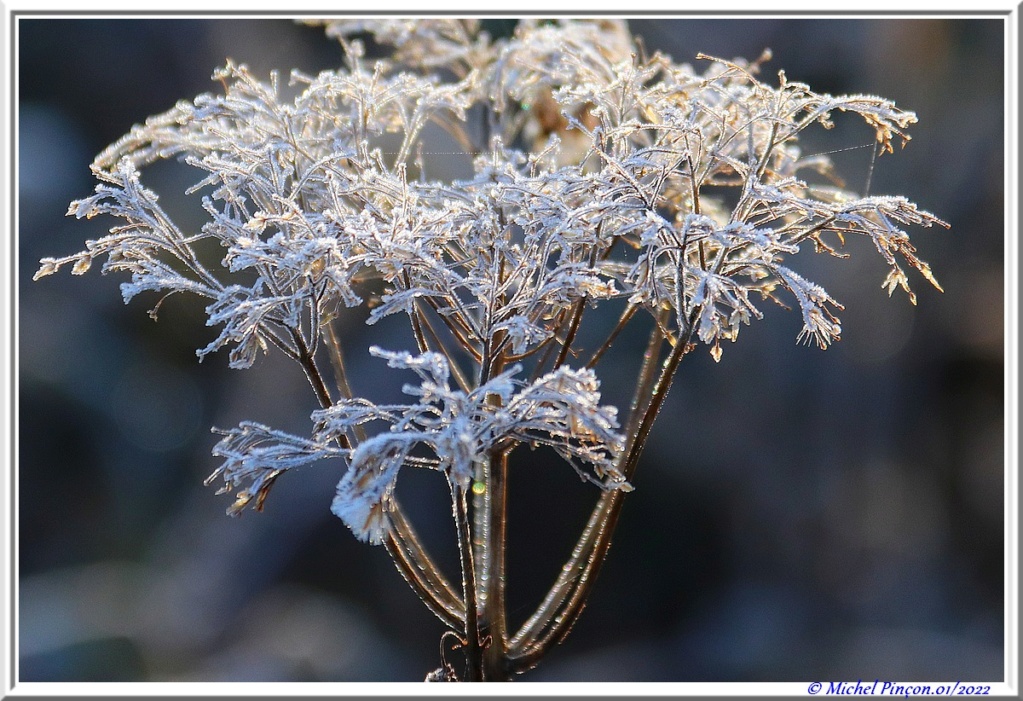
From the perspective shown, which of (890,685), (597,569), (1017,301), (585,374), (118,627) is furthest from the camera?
(118,627)

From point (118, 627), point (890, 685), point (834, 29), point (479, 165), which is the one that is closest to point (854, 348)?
point (834, 29)

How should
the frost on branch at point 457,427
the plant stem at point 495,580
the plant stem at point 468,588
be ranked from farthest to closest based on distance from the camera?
the plant stem at point 495,580 < the plant stem at point 468,588 < the frost on branch at point 457,427

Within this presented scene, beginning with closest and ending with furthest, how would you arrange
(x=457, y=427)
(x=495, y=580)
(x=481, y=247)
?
(x=457, y=427) < (x=481, y=247) < (x=495, y=580)

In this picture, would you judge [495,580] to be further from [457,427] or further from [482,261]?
[482,261]

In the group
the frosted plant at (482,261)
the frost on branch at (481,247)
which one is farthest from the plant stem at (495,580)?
the frost on branch at (481,247)

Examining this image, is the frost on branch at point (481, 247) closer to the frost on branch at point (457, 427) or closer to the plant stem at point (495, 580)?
the frost on branch at point (457, 427)

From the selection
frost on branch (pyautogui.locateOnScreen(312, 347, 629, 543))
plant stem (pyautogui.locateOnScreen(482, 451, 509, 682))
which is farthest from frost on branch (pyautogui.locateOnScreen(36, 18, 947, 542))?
plant stem (pyautogui.locateOnScreen(482, 451, 509, 682))

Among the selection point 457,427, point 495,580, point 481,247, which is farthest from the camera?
point 495,580

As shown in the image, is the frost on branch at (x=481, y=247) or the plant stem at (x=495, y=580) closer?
the frost on branch at (x=481, y=247)

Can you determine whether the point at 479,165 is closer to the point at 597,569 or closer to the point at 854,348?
the point at 597,569

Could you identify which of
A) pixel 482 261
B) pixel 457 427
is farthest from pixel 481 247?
pixel 457 427

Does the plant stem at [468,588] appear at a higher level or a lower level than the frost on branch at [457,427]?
lower
